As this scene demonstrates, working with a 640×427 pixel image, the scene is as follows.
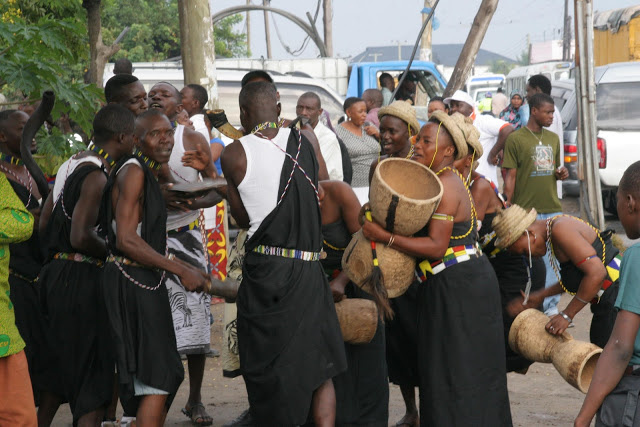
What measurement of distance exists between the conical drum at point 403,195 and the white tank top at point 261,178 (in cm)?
50

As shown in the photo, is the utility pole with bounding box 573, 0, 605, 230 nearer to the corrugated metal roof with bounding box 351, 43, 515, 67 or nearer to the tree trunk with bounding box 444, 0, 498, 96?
the tree trunk with bounding box 444, 0, 498, 96

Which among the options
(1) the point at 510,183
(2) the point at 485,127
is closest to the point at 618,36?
(2) the point at 485,127

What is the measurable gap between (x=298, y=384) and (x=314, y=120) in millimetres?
3392

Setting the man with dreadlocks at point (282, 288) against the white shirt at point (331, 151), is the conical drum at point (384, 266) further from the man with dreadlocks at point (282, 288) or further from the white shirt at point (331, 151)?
the white shirt at point (331, 151)

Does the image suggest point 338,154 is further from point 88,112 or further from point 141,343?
point 141,343

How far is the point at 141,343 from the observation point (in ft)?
14.9

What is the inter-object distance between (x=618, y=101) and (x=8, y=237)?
36.6 ft

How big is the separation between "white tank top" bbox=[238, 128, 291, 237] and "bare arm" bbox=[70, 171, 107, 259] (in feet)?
2.57

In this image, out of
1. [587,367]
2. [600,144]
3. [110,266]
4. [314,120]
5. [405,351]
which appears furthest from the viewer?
[600,144]

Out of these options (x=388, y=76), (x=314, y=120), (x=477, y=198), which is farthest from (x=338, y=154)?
(x=388, y=76)

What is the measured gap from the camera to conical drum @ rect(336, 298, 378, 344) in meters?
4.91

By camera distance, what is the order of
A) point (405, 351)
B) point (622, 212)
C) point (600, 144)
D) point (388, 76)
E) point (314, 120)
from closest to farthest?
point (622, 212) → point (405, 351) → point (314, 120) → point (600, 144) → point (388, 76)

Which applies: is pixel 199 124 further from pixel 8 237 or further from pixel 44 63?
pixel 8 237

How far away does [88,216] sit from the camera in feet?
15.5
